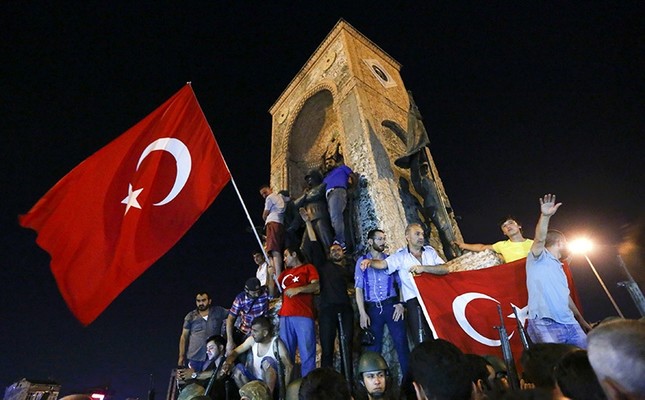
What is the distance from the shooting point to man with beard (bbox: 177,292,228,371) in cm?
611

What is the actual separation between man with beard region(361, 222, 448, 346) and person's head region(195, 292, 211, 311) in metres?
3.52

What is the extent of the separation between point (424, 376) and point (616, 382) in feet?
3.26

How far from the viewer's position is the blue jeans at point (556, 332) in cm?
315

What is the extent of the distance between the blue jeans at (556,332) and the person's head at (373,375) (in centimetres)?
150

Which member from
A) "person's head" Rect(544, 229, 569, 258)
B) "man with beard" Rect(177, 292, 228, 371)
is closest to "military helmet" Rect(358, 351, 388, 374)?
"person's head" Rect(544, 229, 569, 258)

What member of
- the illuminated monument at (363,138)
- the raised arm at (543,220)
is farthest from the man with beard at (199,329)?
the raised arm at (543,220)

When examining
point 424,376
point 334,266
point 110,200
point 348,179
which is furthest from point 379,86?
point 424,376

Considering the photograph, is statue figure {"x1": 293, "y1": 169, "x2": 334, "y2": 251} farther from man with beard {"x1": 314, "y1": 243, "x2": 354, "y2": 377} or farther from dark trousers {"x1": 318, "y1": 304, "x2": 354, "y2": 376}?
dark trousers {"x1": 318, "y1": 304, "x2": 354, "y2": 376}

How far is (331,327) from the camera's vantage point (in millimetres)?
4457

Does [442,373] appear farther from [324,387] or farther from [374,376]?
[374,376]

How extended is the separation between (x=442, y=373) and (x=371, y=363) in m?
1.51

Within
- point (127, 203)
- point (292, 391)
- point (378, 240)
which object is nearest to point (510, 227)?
point (378, 240)

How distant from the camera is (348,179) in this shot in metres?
7.26

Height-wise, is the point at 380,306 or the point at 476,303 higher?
the point at 380,306
